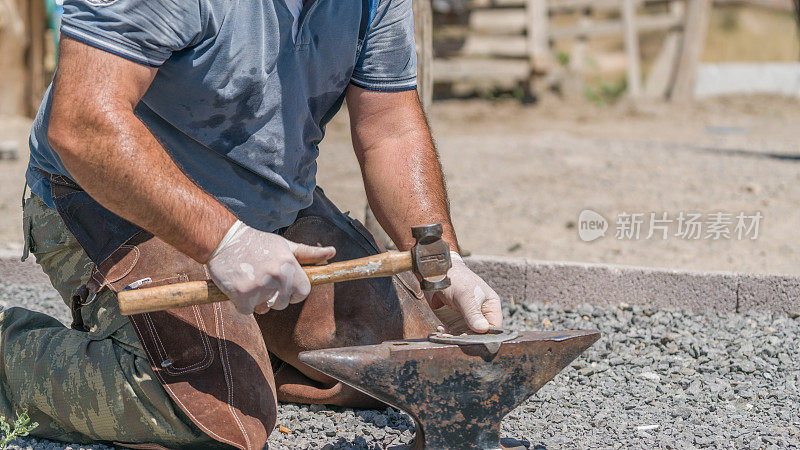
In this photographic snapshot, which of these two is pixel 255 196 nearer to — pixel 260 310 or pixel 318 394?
pixel 260 310

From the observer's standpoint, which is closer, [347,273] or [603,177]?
[347,273]

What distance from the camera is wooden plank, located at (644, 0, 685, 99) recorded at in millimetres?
11852

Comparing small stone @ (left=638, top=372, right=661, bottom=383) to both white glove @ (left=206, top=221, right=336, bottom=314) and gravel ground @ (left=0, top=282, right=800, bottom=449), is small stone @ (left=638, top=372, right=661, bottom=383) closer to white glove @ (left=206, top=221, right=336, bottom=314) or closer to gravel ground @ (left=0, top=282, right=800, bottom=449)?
gravel ground @ (left=0, top=282, right=800, bottom=449)

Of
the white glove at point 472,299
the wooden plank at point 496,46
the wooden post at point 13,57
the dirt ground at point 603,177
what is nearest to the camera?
the white glove at point 472,299

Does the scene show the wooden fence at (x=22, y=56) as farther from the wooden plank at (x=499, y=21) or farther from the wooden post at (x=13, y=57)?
the wooden plank at (x=499, y=21)

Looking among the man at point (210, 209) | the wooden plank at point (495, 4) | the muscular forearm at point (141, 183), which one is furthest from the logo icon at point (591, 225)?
the wooden plank at point (495, 4)

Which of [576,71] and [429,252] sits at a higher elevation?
[429,252]

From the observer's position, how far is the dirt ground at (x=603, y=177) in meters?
4.75

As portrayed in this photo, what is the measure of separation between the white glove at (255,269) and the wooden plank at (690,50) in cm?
1064

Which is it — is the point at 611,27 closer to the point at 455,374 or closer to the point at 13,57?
the point at 13,57

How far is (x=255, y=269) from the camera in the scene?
6.59 ft

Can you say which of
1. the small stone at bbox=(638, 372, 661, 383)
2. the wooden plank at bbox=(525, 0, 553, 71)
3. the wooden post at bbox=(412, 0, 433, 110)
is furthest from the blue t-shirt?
the wooden plank at bbox=(525, 0, 553, 71)

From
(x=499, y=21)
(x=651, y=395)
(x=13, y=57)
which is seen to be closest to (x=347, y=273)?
(x=651, y=395)

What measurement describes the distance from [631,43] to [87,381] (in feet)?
34.2
